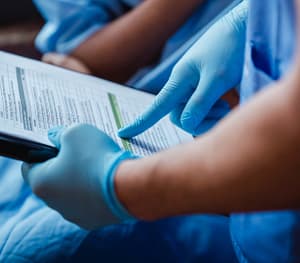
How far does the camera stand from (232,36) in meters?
0.69

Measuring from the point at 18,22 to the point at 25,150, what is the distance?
0.85m

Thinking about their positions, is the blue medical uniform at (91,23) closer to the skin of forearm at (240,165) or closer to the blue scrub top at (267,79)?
the blue scrub top at (267,79)

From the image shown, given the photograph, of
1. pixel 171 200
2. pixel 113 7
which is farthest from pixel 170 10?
pixel 171 200

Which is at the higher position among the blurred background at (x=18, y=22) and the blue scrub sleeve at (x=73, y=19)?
the blue scrub sleeve at (x=73, y=19)

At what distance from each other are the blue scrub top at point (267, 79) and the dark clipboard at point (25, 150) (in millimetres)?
213

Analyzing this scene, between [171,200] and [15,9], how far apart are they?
38.7 inches

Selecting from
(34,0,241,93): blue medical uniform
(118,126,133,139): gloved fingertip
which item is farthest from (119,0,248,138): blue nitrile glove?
(34,0,241,93): blue medical uniform

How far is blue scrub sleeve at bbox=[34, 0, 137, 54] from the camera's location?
102cm

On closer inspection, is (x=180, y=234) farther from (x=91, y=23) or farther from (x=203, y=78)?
(x=91, y=23)

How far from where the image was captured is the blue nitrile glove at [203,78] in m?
0.67

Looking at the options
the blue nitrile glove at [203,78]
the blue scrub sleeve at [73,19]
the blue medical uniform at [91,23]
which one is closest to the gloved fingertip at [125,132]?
the blue nitrile glove at [203,78]

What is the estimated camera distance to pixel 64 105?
696 mm

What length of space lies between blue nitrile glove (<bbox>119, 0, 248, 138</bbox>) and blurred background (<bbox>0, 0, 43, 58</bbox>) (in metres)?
0.68

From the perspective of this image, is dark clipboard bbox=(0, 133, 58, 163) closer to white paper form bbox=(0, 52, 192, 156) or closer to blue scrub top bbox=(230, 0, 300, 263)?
white paper form bbox=(0, 52, 192, 156)
